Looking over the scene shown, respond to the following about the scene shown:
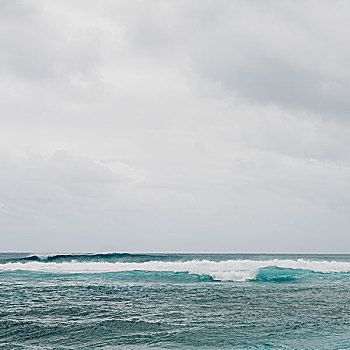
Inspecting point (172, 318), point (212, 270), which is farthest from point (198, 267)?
point (172, 318)

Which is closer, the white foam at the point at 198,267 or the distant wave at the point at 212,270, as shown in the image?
the distant wave at the point at 212,270

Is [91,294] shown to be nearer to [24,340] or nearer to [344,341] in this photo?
[24,340]

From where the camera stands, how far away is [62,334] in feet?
48.8

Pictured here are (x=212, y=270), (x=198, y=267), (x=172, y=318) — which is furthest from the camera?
(x=198, y=267)

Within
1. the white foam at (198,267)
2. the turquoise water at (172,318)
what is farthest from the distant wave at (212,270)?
the turquoise water at (172,318)

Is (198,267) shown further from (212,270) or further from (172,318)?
(172,318)

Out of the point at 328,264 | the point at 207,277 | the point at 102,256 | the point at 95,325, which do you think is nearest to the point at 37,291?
the point at 95,325

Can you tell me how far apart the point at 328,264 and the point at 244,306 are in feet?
121

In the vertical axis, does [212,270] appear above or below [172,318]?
below

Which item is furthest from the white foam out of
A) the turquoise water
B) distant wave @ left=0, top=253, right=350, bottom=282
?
the turquoise water

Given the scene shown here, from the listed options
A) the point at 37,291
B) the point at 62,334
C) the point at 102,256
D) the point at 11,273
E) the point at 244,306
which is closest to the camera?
the point at 62,334

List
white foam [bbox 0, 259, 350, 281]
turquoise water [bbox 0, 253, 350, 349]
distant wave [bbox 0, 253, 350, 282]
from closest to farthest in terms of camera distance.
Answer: turquoise water [bbox 0, 253, 350, 349] → distant wave [bbox 0, 253, 350, 282] → white foam [bbox 0, 259, 350, 281]

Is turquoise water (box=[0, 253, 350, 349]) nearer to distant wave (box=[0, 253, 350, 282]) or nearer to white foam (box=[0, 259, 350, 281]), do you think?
distant wave (box=[0, 253, 350, 282])

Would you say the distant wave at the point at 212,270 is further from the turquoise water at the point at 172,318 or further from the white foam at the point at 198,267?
the turquoise water at the point at 172,318
